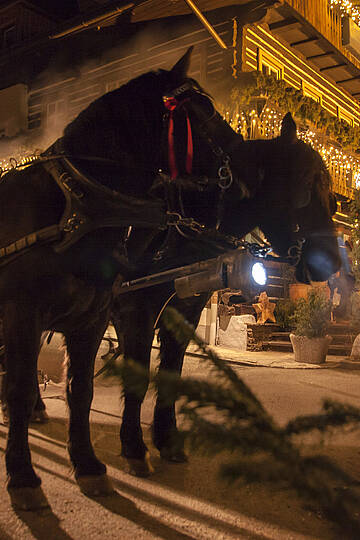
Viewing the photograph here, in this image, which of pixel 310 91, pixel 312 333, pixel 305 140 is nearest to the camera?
pixel 312 333

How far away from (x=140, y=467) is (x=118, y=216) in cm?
156

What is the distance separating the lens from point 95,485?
2842 millimetres

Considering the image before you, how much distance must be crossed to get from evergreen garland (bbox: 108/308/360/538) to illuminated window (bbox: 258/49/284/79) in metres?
13.7

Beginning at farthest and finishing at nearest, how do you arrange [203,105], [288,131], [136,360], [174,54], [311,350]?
1. [174,54]
2. [311,350]
3. [288,131]
4. [136,360]
5. [203,105]

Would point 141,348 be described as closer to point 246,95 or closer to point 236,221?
point 236,221

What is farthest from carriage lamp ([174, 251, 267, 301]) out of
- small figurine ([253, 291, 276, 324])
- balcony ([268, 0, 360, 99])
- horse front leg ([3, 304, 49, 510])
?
balcony ([268, 0, 360, 99])

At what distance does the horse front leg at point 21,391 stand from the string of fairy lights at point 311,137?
8.15m

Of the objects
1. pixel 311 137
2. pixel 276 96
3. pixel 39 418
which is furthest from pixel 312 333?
pixel 311 137

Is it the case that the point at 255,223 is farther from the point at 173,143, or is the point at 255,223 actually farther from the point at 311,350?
the point at 311,350

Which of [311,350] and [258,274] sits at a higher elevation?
[258,274]

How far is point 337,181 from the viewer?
591 inches

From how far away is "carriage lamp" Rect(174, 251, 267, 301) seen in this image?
10.3 feet

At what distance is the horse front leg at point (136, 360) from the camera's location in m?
3.25

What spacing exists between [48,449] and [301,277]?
2.12m
